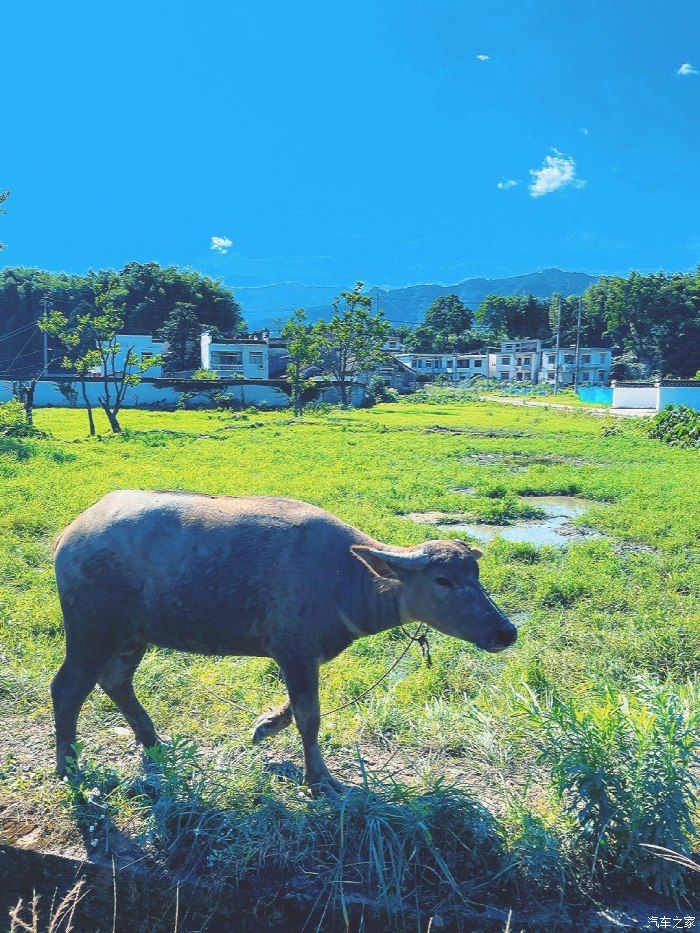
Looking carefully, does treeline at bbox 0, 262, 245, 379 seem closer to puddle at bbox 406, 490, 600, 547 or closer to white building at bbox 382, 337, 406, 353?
white building at bbox 382, 337, 406, 353

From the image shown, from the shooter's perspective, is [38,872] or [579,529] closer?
[38,872]

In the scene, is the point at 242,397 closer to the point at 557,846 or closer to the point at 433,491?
the point at 433,491

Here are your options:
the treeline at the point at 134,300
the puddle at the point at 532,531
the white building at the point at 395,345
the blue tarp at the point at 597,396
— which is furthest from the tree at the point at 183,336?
the puddle at the point at 532,531

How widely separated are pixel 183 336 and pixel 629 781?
71.5 metres

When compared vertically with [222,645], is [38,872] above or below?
below

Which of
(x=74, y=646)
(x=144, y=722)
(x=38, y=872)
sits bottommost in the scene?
(x=38, y=872)

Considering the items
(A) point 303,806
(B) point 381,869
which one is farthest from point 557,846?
(A) point 303,806

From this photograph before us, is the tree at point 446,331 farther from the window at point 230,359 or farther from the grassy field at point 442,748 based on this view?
the grassy field at point 442,748

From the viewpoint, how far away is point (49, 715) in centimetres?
466

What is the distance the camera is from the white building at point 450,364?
94.1 metres

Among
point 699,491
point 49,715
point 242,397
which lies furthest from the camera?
point 242,397

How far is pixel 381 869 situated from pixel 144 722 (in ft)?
5.88

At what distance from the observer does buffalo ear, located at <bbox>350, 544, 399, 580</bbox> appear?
148 inches

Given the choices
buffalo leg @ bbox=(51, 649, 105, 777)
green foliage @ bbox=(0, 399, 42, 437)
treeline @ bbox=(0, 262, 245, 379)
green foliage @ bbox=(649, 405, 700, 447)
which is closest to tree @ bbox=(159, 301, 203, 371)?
treeline @ bbox=(0, 262, 245, 379)
